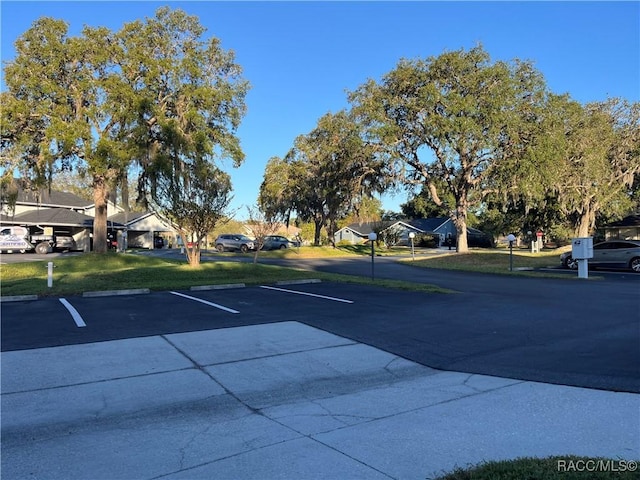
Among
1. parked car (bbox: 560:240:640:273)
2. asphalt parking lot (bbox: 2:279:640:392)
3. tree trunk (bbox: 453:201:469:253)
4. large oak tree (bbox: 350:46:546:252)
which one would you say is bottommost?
asphalt parking lot (bbox: 2:279:640:392)

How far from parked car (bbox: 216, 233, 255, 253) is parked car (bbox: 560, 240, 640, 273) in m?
28.0

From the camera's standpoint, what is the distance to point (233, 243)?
45.5 metres

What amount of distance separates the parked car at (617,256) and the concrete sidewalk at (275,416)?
19.5 m

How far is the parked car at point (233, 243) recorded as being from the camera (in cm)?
4522

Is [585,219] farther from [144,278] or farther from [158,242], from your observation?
[158,242]

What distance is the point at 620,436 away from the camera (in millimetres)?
4180

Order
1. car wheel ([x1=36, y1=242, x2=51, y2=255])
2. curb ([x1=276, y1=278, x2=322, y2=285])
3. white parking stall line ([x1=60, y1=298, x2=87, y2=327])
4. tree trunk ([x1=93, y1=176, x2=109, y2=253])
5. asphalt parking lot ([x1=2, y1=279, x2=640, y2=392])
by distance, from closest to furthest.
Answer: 1. asphalt parking lot ([x1=2, y1=279, x2=640, y2=392])
2. white parking stall line ([x1=60, y1=298, x2=87, y2=327])
3. curb ([x1=276, y1=278, x2=322, y2=285])
4. tree trunk ([x1=93, y1=176, x2=109, y2=253])
5. car wheel ([x1=36, y1=242, x2=51, y2=255])

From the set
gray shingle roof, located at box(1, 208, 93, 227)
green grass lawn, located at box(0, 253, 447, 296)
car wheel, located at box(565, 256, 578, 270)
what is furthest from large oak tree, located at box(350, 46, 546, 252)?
gray shingle roof, located at box(1, 208, 93, 227)

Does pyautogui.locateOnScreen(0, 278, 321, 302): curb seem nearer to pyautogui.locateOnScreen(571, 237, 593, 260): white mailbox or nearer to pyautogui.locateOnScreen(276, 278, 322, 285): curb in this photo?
pyautogui.locateOnScreen(276, 278, 322, 285): curb

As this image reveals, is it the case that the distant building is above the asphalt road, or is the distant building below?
above

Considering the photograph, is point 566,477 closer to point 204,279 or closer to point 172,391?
point 172,391

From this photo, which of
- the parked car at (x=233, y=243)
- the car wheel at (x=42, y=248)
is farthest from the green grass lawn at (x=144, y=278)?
the parked car at (x=233, y=243)

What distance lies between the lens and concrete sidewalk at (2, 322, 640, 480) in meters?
3.77

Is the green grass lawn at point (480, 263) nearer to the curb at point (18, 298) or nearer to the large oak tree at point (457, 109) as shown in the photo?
the large oak tree at point (457, 109)
